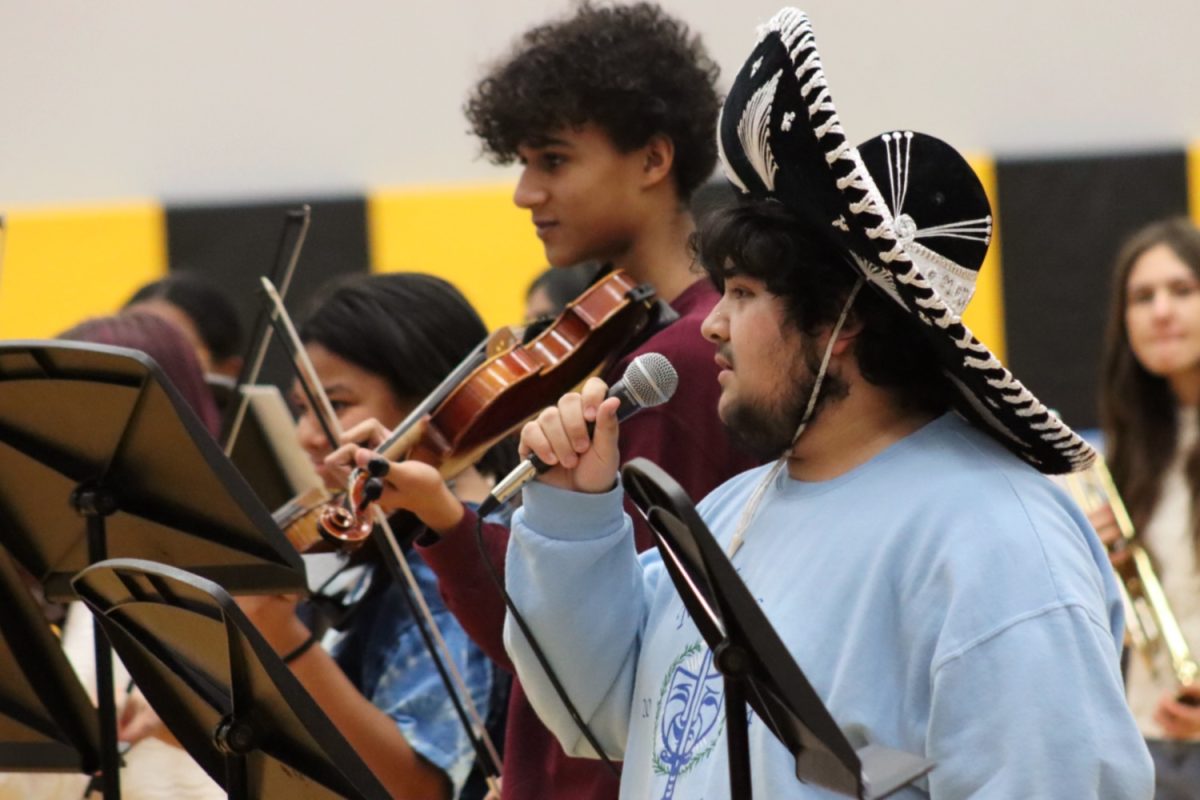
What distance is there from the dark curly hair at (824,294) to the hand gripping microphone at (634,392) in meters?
0.14

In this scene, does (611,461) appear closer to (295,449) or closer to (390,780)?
(390,780)

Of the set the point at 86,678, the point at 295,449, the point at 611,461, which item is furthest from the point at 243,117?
the point at 611,461

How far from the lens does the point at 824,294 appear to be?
4.48 ft

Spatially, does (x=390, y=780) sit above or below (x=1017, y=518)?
below

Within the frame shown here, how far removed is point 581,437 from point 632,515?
0.35 m

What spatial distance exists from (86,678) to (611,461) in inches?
39.5

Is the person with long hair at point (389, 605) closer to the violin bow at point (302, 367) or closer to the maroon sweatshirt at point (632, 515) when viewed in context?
the violin bow at point (302, 367)

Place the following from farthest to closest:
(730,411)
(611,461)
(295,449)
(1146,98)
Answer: (1146,98) < (295,449) < (611,461) < (730,411)

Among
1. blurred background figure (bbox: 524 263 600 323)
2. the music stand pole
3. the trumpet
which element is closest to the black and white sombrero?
the music stand pole

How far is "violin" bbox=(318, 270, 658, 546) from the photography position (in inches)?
72.0

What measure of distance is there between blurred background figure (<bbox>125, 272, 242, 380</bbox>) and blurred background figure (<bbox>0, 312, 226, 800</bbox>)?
1.15 meters

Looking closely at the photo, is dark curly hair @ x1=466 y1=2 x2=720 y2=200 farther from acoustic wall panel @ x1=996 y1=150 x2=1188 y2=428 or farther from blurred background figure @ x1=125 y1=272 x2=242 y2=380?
acoustic wall panel @ x1=996 y1=150 x2=1188 y2=428

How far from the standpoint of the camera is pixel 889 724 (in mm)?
1242

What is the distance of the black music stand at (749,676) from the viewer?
1.03 m
